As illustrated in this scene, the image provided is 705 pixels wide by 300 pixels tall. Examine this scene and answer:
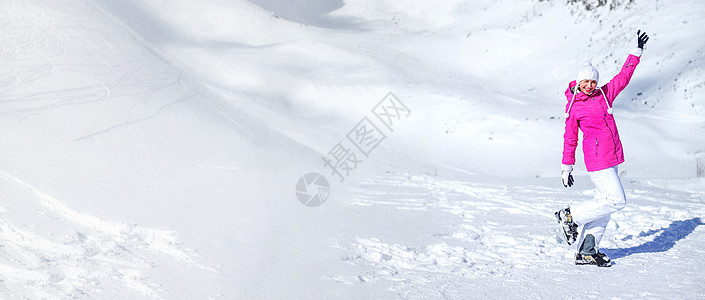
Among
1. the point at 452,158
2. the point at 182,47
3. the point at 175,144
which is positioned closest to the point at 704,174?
the point at 452,158

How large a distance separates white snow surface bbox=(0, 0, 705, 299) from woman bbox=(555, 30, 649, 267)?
312 mm

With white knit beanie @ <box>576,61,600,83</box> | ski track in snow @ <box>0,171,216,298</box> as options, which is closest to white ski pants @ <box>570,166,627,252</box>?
white knit beanie @ <box>576,61,600,83</box>

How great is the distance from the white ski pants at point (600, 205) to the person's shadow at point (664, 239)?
0.40m

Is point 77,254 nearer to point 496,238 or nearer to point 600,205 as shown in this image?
point 496,238

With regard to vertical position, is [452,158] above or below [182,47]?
below

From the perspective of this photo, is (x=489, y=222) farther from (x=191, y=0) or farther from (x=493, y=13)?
(x=493, y=13)

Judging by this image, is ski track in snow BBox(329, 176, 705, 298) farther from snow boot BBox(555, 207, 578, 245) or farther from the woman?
the woman

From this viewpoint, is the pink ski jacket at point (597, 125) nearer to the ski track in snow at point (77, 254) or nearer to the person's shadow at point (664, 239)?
the person's shadow at point (664, 239)

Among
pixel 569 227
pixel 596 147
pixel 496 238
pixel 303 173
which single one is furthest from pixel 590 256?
pixel 303 173

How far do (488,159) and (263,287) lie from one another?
9.58m

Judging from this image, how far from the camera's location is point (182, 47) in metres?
18.8

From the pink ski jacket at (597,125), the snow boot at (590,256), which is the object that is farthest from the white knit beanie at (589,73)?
the snow boot at (590,256)

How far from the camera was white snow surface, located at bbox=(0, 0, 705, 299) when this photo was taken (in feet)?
13.0

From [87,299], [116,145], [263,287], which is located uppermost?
[116,145]
